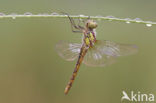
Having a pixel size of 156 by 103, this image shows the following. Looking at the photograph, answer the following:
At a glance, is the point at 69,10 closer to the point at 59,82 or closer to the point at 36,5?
the point at 36,5

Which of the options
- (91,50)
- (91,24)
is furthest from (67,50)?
(91,24)

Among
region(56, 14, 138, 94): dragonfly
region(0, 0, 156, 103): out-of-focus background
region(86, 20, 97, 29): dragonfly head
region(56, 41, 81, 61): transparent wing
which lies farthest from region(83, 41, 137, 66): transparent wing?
region(0, 0, 156, 103): out-of-focus background

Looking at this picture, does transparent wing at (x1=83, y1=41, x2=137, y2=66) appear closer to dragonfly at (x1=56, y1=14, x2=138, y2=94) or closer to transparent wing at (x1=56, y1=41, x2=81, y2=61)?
dragonfly at (x1=56, y1=14, x2=138, y2=94)

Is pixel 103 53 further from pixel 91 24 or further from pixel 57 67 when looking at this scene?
pixel 57 67

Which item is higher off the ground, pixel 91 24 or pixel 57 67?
pixel 91 24

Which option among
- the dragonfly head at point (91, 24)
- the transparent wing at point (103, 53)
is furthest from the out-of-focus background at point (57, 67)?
the dragonfly head at point (91, 24)
